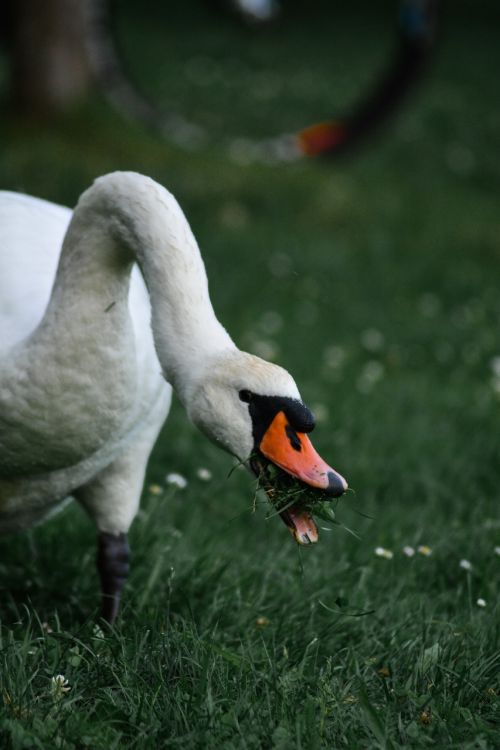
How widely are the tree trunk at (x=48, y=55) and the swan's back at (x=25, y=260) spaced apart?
6.19 metres

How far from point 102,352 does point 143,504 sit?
5.41 ft

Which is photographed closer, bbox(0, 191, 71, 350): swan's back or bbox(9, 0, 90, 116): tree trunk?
bbox(0, 191, 71, 350): swan's back

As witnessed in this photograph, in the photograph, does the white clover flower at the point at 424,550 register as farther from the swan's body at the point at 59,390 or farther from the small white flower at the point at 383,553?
the swan's body at the point at 59,390

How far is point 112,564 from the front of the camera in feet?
10.6

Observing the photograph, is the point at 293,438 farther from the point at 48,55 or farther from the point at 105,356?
the point at 48,55

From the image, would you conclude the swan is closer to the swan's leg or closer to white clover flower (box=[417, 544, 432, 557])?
the swan's leg

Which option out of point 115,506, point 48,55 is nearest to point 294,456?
point 115,506

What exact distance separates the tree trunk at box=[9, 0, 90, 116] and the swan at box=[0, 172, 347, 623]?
6.44m

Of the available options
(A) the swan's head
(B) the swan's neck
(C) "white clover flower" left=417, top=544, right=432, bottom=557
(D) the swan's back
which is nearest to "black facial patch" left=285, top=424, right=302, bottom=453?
(A) the swan's head

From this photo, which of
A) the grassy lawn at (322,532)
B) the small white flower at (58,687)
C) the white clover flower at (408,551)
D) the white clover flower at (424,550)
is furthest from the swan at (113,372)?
the white clover flower at (424,550)

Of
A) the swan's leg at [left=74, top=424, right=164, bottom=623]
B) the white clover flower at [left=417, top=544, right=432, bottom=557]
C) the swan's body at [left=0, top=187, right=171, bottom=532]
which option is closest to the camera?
the swan's body at [left=0, top=187, right=171, bottom=532]

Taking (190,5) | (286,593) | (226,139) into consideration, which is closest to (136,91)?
(226,139)

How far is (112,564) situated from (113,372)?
0.78 meters

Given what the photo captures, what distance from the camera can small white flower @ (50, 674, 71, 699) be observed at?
7.86ft
